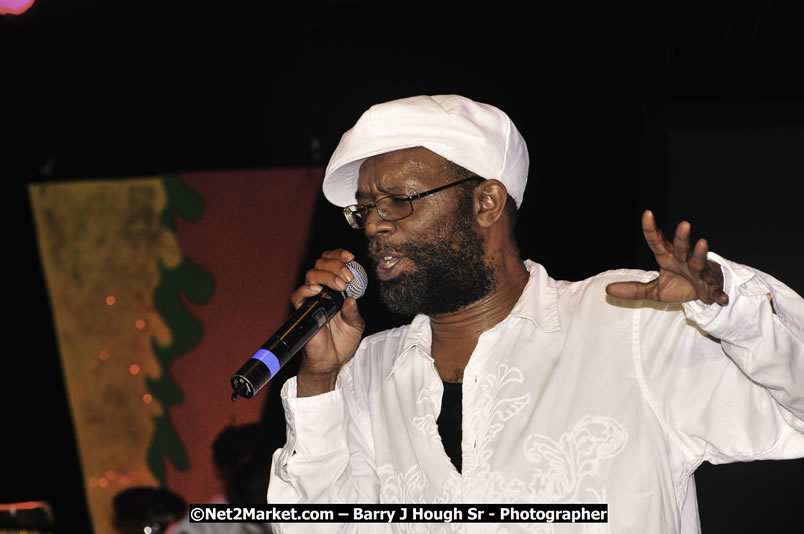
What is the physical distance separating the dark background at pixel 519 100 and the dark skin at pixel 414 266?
1.33 m

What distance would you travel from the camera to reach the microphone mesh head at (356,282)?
76.7 inches

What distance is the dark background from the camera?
3219 mm

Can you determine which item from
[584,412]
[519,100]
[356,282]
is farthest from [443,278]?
[519,100]

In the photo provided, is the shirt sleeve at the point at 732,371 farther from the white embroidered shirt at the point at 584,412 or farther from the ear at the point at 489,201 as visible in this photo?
the ear at the point at 489,201

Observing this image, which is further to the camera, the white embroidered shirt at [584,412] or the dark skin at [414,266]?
the dark skin at [414,266]

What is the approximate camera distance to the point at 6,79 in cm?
419

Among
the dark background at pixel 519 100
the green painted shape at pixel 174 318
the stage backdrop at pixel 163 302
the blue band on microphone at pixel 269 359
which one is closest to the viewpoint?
the blue band on microphone at pixel 269 359

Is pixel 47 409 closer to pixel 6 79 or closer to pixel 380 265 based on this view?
pixel 6 79

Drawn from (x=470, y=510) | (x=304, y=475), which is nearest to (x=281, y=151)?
(x=304, y=475)

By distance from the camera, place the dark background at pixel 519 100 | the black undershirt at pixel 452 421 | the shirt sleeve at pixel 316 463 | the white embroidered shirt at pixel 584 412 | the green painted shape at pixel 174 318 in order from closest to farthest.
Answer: the white embroidered shirt at pixel 584 412 → the black undershirt at pixel 452 421 → the shirt sleeve at pixel 316 463 → the dark background at pixel 519 100 → the green painted shape at pixel 174 318

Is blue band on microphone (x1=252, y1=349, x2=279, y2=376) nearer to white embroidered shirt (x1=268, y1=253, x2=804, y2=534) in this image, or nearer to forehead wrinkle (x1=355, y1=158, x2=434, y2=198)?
white embroidered shirt (x1=268, y1=253, x2=804, y2=534)

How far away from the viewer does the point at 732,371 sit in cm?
168

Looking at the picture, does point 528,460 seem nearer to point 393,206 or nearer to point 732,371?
point 732,371

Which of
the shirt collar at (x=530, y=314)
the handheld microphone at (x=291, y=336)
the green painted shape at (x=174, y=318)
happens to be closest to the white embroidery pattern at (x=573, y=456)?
the shirt collar at (x=530, y=314)
